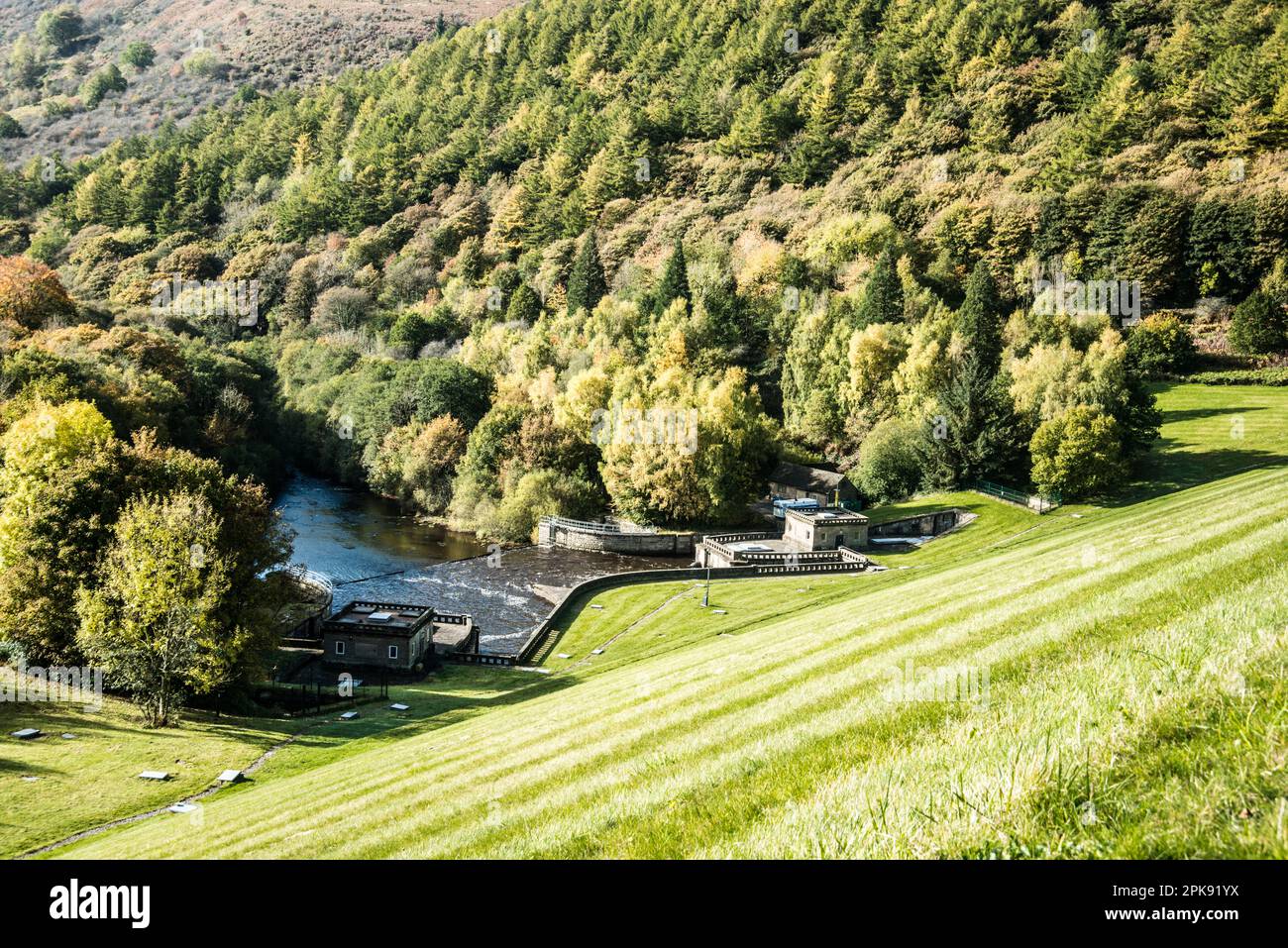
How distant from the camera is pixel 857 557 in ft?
184

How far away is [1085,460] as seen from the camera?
58656 millimetres

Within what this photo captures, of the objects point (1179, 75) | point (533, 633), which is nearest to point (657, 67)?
point (1179, 75)

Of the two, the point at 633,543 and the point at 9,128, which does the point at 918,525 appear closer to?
the point at 633,543

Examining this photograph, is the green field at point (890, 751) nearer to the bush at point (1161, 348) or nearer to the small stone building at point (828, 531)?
the small stone building at point (828, 531)

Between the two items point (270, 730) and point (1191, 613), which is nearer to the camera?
point (1191, 613)

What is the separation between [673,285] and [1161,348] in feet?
165

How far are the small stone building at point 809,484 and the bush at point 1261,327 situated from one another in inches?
1506

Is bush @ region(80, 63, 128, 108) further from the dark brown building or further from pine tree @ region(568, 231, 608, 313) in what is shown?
the dark brown building

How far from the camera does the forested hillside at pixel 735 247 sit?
72.2 m

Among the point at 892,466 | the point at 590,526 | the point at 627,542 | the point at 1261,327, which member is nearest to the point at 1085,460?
the point at 892,466

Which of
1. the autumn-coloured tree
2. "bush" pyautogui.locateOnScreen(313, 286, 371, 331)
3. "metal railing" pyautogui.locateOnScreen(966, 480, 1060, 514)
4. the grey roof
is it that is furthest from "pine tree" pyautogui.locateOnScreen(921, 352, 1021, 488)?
"bush" pyautogui.locateOnScreen(313, 286, 371, 331)

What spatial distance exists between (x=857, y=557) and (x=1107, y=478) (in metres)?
19.5

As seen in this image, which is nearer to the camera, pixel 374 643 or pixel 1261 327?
pixel 374 643

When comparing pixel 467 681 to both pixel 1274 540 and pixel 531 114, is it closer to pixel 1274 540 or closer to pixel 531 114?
pixel 1274 540
